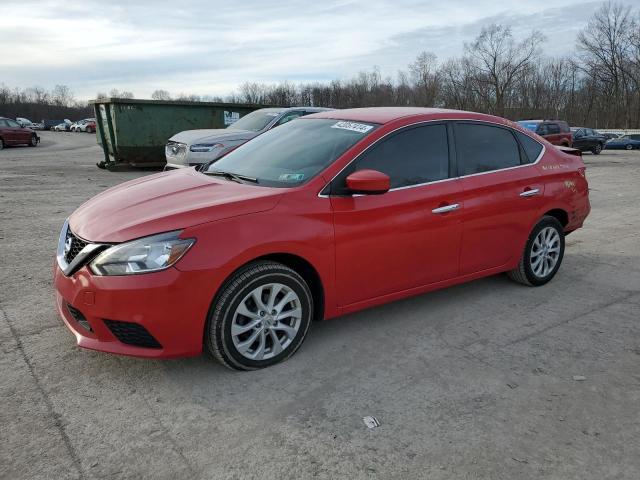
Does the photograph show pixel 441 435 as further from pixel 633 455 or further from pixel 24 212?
pixel 24 212

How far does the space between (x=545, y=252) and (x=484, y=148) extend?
1.28 metres

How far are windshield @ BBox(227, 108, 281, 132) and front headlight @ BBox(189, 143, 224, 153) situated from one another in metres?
1.03

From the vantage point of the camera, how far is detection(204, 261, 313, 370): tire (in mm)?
3188

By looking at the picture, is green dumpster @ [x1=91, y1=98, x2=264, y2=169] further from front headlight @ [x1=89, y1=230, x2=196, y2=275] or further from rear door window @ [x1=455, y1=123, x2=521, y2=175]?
front headlight @ [x1=89, y1=230, x2=196, y2=275]

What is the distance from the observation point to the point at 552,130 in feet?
73.7

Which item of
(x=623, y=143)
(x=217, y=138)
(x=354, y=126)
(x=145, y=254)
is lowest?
(x=623, y=143)

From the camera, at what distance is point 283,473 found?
2471mm

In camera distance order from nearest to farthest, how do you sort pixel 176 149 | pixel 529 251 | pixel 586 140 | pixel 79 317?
pixel 79 317 → pixel 529 251 → pixel 176 149 → pixel 586 140

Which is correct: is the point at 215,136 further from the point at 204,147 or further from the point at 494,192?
Answer: the point at 494,192

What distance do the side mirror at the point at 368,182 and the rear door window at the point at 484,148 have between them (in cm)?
105

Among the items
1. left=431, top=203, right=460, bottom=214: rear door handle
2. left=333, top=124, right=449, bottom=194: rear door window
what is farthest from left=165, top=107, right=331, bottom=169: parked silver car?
left=431, top=203, right=460, bottom=214: rear door handle

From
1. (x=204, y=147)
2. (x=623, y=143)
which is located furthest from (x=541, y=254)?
(x=623, y=143)

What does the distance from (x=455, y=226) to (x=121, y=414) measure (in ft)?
8.94

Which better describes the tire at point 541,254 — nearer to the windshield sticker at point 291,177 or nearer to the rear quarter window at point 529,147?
the rear quarter window at point 529,147
